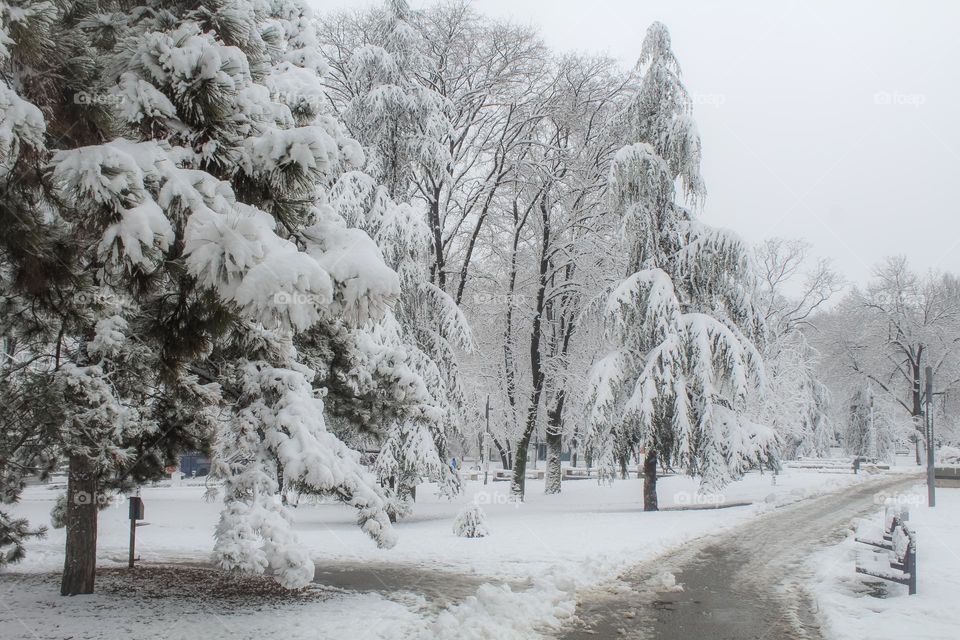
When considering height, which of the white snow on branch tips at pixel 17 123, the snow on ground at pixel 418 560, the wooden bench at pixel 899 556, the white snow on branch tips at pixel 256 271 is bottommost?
the snow on ground at pixel 418 560

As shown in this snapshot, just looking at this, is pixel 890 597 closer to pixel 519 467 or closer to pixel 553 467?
pixel 519 467

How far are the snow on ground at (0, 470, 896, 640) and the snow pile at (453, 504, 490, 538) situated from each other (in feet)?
0.75

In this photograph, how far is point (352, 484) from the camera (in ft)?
25.6

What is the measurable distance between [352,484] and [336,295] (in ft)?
13.4

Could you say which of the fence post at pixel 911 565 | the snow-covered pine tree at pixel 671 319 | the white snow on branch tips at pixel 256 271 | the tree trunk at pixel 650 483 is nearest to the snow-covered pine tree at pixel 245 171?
the white snow on branch tips at pixel 256 271

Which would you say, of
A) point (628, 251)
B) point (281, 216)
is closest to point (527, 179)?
point (628, 251)

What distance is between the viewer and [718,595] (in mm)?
9398

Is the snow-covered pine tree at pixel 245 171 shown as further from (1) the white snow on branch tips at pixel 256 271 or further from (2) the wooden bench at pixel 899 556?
(2) the wooden bench at pixel 899 556

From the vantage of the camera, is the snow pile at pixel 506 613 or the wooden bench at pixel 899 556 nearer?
the snow pile at pixel 506 613

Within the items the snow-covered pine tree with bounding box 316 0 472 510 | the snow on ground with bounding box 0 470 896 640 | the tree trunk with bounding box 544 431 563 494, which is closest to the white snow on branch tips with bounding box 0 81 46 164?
the snow on ground with bounding box 0 470 896 640

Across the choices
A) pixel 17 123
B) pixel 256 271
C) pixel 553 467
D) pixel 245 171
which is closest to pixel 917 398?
pixel 553 467

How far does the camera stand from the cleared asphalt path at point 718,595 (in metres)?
7.79

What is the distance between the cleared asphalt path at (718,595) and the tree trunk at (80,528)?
602cm

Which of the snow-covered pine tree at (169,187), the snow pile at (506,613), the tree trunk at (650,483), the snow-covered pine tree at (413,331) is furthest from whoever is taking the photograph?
the tree trunk at (650,483)
